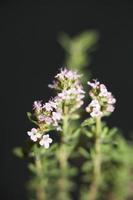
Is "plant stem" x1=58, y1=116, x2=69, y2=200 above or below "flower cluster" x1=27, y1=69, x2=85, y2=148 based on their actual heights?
above

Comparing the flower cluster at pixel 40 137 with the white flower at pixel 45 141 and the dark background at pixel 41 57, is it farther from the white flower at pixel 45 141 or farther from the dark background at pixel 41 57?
the dark background at pixel 41 57

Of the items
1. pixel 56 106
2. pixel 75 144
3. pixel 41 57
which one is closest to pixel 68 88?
pixel 56 106

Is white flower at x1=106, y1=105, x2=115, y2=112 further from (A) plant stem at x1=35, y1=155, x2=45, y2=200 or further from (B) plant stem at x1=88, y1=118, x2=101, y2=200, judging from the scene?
(A) plant stem at x1=35, y1=155, x2=45, y2=200

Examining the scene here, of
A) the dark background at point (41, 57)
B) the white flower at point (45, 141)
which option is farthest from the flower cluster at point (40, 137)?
the dark background at point (41, 57)

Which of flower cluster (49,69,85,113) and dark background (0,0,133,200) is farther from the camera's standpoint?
dark background (0,0,133,200)

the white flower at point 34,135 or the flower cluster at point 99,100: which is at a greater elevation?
the flower cluster at point 99,100

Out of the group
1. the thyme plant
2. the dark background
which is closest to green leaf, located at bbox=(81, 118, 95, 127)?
the thyme plant

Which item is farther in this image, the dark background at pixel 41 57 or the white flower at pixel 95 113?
the dark background at pixel 41 57

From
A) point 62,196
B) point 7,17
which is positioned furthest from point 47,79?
point 62,196
